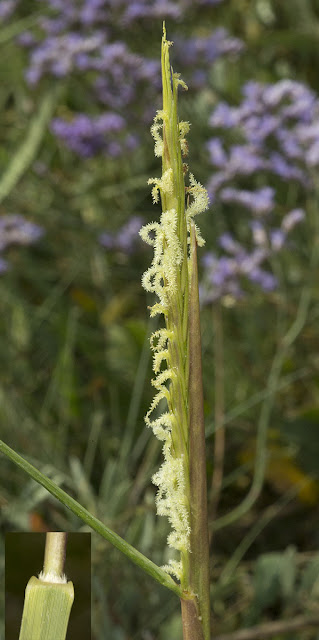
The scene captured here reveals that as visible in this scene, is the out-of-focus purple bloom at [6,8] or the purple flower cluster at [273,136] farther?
the out-of-focus purple bloom at [6,8]

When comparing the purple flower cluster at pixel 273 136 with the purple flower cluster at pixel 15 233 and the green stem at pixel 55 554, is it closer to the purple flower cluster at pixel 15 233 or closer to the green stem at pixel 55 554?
the purple flower cluster at pixel 15 233

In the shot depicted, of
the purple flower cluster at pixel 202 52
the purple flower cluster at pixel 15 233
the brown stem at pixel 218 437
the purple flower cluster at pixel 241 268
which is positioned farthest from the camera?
the purple flower cluster at pixel 202 52

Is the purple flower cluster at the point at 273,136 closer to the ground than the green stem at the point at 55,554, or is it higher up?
higher up

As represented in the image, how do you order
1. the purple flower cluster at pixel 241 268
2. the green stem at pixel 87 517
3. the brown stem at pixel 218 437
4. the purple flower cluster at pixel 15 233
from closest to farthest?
the green stem at pixel 87 517
the brown stem at pixel 218 437
the purple flower cluster at pixel 241 268
the purple flower cluster at pixel 15 233

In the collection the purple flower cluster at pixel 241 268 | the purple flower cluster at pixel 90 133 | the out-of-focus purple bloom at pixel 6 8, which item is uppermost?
the out-of-focus purple bloom at pixel 6 8

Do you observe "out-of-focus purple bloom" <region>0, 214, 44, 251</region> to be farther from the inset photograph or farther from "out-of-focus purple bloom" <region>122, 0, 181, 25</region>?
the inset photograph

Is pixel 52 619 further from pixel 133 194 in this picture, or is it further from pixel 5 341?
pixel 133 194

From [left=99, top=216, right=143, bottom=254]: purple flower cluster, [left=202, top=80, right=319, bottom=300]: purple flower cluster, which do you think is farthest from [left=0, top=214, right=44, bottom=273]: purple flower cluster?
[left=202, top=80, right=319, bottom=300]: purple flower cluster

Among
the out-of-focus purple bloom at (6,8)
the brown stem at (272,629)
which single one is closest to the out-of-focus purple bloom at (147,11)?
the out-of-focus purple bloom at (6,8)
